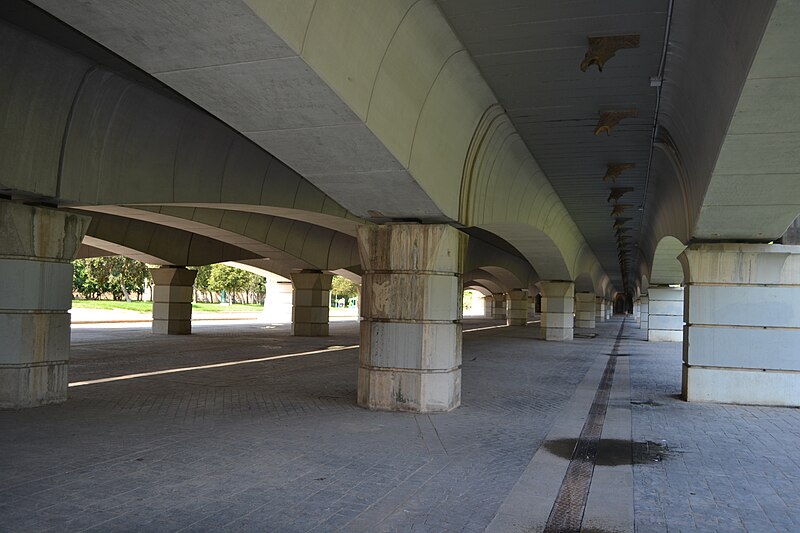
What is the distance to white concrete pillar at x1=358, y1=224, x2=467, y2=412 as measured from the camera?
31.0 feet

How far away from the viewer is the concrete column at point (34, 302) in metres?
9.12

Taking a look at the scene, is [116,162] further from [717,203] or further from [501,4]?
[717,203]

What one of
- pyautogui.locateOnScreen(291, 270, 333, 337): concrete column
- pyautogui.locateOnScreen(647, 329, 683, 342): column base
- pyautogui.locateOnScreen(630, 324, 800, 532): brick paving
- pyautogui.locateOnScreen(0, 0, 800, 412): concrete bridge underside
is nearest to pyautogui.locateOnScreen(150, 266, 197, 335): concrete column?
pyautogui.locateOnScreen(291, 270, 333, 337): concrete column

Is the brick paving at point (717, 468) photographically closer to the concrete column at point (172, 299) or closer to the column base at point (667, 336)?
the column base at point (667, 336)

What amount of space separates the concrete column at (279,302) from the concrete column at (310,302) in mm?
11255

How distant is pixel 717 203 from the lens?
9.14 m

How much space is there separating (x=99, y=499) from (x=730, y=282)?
10153 millimetres

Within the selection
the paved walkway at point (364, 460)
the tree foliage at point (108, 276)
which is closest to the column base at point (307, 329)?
the paved walkway at point (364, 460)

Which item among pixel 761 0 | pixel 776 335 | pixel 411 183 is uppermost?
pixel 761 0

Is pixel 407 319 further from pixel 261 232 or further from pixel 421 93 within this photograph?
pixel 261 232

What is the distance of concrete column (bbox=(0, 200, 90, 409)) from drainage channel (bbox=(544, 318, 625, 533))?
24.2 ft

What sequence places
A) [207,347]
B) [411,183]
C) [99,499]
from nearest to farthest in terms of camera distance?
[99,499]
[411,183]
[207,347]

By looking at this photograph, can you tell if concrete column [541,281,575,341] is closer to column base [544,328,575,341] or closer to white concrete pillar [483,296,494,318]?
column base [544,328,575,341]

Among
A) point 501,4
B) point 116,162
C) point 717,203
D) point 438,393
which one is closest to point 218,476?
point 438,393
